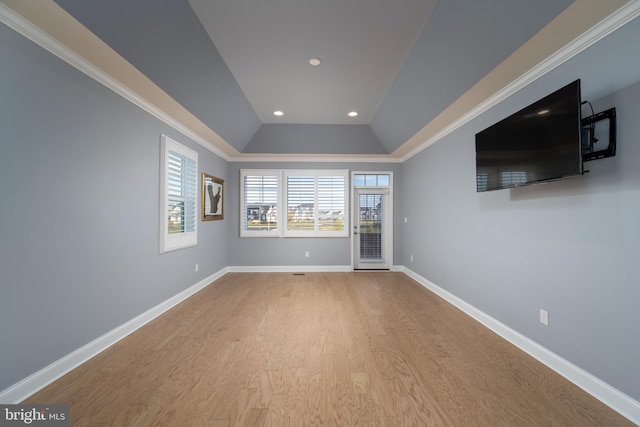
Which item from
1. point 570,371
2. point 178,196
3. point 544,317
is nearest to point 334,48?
point 178,196

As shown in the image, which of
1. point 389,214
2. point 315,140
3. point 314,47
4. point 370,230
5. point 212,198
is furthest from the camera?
point 370,230

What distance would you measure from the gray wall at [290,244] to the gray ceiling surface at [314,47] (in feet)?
5.55

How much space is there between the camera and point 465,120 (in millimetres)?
3377

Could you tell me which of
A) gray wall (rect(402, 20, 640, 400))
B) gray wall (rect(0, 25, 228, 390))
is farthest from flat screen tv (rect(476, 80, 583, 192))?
gray wall (rect(0, 25, 228, 390))

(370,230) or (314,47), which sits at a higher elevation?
(314,47)

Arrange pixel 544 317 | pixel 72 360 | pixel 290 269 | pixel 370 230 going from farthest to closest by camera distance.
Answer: pixel 370 230, pixel 290 269, pixel 544 317, pixel 72 360

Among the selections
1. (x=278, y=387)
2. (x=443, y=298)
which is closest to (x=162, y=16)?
(x=278, y=387)

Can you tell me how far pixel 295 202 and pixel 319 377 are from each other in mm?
4119

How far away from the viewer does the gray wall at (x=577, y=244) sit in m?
1.64

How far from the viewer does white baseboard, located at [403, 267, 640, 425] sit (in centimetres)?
162

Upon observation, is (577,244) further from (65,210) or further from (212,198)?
(212,198)

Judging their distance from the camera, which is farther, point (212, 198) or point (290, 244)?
point (290, 244)

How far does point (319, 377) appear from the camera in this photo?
2.02 metres

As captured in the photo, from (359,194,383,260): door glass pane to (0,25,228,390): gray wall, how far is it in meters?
4.16
